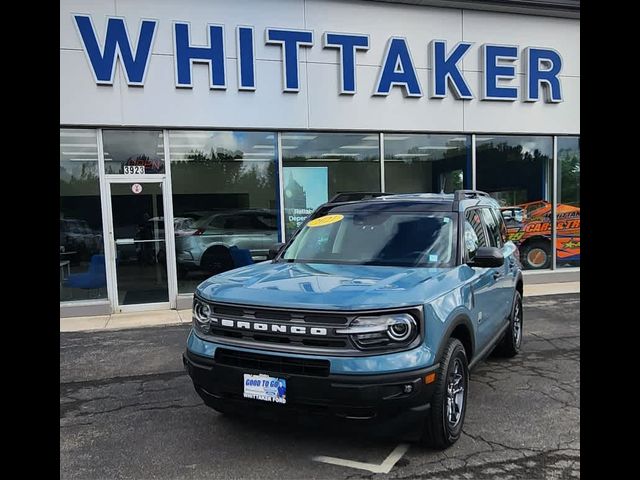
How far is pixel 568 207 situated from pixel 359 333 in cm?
1059

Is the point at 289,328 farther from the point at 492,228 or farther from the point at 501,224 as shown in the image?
the point at 501,224

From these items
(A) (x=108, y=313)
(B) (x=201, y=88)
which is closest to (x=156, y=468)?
(A) (x=108, y=313)

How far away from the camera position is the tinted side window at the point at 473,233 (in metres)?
4.50

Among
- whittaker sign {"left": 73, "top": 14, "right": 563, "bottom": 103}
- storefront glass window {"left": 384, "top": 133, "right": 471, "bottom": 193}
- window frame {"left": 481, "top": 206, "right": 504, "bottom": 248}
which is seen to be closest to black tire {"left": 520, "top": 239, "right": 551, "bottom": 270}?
storefront glass window {"left": 384, "top": 133, "right": 471, "bottom": 193}

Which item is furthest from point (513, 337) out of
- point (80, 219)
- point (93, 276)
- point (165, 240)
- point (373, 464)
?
point (80, 219)

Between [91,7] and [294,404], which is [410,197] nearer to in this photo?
[294,404]

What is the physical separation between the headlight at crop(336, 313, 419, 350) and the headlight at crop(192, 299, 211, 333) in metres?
1.07

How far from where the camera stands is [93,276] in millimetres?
9242

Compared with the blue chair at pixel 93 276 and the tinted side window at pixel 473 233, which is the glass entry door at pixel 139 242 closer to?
the blue chair at pixel 93 276

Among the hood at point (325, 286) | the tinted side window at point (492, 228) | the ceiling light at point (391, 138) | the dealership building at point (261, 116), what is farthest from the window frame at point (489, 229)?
the ceiling light at point (391, 138)

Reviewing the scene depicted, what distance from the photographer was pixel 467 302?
397cm

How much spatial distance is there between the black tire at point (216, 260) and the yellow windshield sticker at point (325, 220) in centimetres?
533

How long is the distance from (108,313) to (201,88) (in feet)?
14.7

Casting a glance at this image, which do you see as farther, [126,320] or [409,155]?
[409,155]
